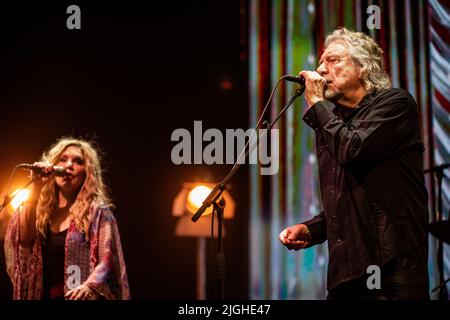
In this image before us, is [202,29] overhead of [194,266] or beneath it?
overhead

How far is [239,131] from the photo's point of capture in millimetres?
5602

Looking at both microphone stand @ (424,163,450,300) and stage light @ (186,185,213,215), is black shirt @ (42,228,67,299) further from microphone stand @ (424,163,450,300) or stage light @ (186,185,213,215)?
microphone stand @ (424,163,450,300)

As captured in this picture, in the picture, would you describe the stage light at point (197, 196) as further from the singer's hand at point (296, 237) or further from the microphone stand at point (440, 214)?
the singer's hand at point (296, 237)

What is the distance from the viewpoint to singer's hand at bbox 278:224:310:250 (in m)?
2.50

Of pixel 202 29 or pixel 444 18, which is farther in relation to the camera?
pixel 202 29

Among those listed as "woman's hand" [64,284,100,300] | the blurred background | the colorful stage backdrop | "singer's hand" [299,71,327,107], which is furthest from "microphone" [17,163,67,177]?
the colorful stage backdrop

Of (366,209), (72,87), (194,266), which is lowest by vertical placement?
(194,266)

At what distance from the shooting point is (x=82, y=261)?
12.7ft

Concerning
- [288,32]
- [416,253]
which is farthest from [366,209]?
[288,32]
